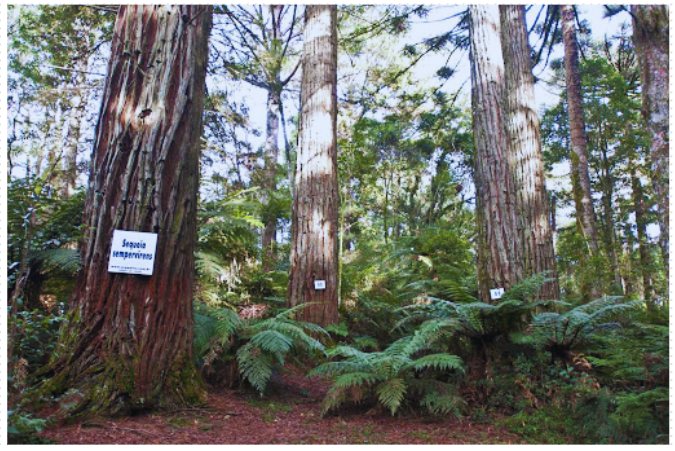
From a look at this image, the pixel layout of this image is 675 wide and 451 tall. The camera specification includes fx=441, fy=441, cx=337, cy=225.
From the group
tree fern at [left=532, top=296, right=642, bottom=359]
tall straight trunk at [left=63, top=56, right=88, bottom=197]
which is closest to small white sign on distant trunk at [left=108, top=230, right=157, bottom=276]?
tree fern at [left=532, top=296, right=642, bottom=359]

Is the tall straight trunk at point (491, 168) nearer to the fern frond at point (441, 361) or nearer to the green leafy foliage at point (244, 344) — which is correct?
the fern frond at point (441, 361)

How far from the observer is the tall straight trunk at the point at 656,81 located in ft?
12.6

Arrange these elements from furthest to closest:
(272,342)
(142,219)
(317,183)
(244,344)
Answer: (317,183) < (244,344) < (272,342) < (142,219)

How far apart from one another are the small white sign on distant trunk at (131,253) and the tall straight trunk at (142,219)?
47 millimetres

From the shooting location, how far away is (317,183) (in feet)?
21.6

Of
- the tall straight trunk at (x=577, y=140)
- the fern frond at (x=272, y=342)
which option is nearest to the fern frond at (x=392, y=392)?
the fern frond at (x=272, y=342)

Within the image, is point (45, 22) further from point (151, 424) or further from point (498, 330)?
point (498, 330)

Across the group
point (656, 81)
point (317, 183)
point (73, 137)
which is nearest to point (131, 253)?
point (317, 183)

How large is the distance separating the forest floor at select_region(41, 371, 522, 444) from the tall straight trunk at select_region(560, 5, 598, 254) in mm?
9489

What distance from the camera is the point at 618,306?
333 cm

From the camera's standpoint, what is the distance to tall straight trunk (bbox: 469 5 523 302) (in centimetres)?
564

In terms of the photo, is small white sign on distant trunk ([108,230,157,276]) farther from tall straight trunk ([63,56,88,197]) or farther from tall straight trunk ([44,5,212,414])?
tall straight trunk ([63,56,88,197])

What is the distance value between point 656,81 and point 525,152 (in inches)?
126

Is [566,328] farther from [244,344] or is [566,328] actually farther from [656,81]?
[244,344]
